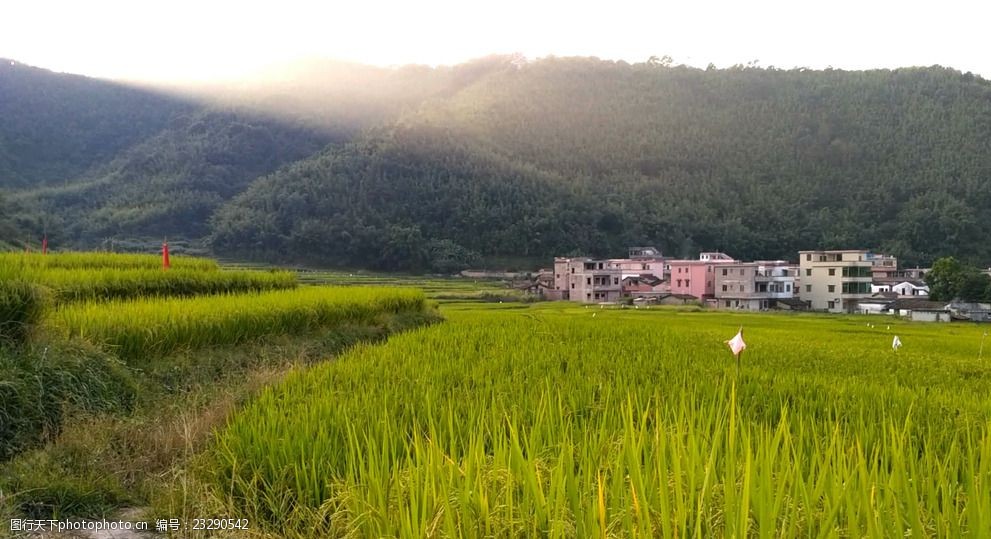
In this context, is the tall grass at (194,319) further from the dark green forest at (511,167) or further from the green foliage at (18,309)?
the dark green forest at (511,167)

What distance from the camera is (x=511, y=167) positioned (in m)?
58.2

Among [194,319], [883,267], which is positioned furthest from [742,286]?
[194,319]

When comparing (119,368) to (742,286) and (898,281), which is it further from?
(898,281)

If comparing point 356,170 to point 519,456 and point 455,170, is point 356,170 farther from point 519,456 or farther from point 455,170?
point 519,456

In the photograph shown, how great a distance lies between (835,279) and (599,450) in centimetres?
4200

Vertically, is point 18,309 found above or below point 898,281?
above

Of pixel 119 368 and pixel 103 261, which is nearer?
pixel 119 368

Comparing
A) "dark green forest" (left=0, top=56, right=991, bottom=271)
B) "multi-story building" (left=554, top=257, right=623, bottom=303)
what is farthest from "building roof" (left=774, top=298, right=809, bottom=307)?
"dark green forest" (left=0, top=56, right=991, bottom=271)

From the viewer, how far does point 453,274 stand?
40344mm

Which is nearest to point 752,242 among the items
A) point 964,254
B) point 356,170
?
point 964,254

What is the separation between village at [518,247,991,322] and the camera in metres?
36.4

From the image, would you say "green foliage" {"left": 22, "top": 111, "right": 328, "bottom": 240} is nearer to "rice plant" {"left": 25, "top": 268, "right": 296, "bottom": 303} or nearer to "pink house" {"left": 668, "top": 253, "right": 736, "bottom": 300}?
"rice plant" {"left": 25, "top": 268, "right": 296, "bottom": 303}

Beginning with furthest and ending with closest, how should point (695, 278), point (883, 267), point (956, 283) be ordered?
point (883, 267) < point (695, 278) < point (956, 283)

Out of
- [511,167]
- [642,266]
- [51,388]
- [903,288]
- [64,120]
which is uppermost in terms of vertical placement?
[64,120]
